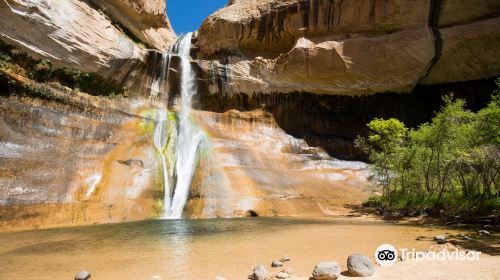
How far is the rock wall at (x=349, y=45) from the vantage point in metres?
25.5

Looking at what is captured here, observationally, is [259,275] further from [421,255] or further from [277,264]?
[421,255]

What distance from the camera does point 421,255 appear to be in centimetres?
676

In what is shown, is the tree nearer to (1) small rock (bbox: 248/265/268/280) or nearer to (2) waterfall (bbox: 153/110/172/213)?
(2) waterfall (bbox: 153/110/172/213)

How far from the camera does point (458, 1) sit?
24688 millimetres

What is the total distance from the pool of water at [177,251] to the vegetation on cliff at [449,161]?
3.75 m

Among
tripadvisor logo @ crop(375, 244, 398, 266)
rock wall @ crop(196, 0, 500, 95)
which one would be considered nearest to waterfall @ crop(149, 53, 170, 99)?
rock wall @ crop(196, 0, 500, 95)

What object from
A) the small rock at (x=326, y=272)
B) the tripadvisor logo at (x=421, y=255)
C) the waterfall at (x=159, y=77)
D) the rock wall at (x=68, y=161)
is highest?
the waterfall at (x=159, y=77)

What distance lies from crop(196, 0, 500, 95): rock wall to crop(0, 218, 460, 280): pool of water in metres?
18.9

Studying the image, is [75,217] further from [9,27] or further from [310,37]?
Result: [310,37]

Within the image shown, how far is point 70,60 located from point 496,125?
74.6 feet

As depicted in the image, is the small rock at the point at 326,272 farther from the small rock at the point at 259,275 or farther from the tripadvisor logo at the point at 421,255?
the tripadvisor logo at the point at 421,255

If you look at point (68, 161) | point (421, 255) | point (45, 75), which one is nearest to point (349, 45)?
point (68, 161)

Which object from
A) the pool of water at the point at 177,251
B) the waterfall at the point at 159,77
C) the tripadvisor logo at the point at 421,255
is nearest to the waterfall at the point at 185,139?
the waterfall at the point at 159,77

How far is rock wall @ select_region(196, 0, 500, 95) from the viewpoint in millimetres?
25500
